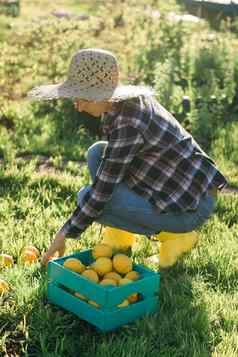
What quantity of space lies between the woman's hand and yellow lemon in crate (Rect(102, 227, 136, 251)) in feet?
1.48

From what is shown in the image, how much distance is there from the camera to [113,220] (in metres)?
3.85

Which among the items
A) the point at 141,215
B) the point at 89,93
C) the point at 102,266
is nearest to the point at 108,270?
the point at 102,266

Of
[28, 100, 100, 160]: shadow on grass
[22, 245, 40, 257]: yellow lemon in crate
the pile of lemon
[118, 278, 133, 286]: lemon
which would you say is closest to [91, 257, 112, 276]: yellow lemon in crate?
the pile of lemon

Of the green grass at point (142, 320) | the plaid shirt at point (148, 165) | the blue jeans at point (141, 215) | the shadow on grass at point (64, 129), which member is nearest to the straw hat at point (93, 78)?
the plaid shirt at point (148, 165)

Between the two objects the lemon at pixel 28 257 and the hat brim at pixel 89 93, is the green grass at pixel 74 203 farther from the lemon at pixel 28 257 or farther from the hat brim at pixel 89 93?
the hat brim at pixel 89 93

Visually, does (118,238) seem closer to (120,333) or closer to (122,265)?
(122,265)

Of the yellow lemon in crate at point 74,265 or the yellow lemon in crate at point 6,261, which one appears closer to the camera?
the yellow lemon in crate at point 74,265

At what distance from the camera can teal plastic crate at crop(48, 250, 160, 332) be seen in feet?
10.3

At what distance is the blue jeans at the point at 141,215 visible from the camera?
12.4ft

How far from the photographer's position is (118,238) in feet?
13.2

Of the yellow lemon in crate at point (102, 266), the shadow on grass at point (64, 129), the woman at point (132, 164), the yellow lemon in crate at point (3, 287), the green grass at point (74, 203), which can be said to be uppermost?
the woman at point (132, 164)

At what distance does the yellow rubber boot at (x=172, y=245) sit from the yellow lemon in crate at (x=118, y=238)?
0.18 m

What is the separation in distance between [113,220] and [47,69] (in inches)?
136

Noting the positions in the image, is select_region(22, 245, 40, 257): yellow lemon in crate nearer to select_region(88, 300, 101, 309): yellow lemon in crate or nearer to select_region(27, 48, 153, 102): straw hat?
select_region(88, 300, 101, 309): yellow lemon in crate
